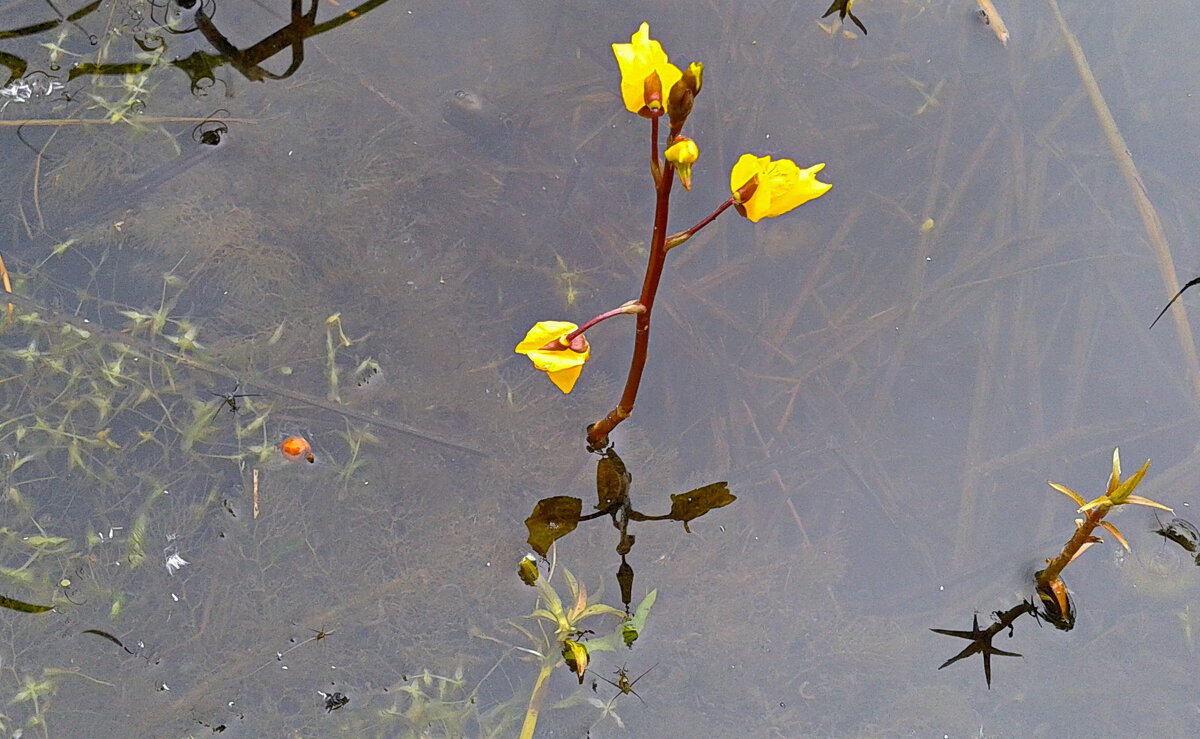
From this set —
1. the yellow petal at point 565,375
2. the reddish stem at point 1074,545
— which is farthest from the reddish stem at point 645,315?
the reddish stem at point 1074,545

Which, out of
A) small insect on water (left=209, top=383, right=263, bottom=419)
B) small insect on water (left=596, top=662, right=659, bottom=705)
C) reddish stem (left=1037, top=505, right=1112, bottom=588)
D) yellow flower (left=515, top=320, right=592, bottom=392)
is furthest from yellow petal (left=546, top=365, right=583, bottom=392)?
reddish stem (left=1037, top=505, right=1112, bottom=588)

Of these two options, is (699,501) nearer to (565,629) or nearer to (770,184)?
(565,629)

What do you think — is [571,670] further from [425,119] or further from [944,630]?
[425,119]

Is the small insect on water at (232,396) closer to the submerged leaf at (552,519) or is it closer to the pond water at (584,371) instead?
the pond water at (584,371)

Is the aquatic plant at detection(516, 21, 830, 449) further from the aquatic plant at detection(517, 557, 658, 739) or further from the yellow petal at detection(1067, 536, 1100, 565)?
the yellow petal at detection(1067, 536, 1100, 565)

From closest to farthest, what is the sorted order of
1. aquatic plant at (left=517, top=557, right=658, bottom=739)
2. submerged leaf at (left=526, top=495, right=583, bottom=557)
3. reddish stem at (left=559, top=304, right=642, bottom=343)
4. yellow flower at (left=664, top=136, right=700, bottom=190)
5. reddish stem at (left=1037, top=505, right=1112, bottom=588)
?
yellow flower at (left=664, top=136, right=700, bottom=190) → reddish stem at (left=559, top=304, right=642, bottom=343) → reddish stem at (left=1037, top=505, right=1112, bottom=588) → aquatic plant at (left=517, top=557, right=658, bottom=739) → submerged leaf at (left=526, top=495, right=583, bottom=557)

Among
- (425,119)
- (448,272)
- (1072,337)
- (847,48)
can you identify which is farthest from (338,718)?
(847,48)

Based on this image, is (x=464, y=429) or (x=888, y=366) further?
(x=888, y=366)
